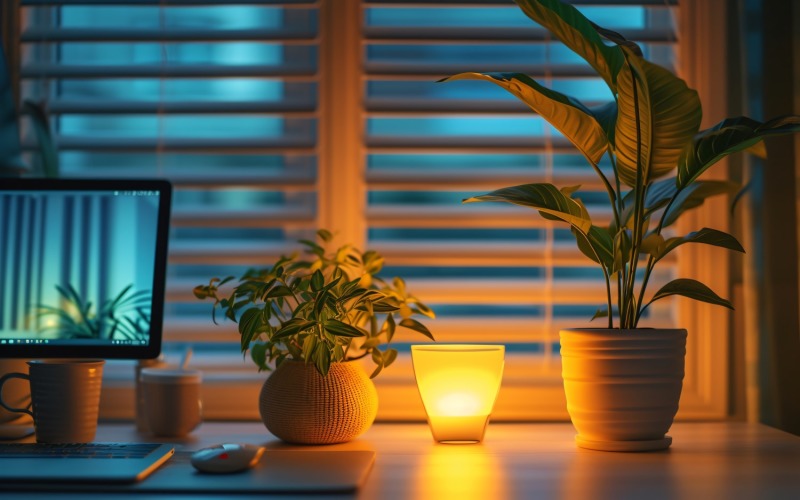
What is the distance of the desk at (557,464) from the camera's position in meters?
0.98

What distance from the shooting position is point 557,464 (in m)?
1.15

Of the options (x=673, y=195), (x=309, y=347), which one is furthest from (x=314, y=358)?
(x=673, y=195)

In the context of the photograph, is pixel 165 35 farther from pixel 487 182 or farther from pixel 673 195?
pixel 673 195

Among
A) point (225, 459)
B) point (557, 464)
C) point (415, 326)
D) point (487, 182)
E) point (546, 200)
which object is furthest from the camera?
point (487, 182)

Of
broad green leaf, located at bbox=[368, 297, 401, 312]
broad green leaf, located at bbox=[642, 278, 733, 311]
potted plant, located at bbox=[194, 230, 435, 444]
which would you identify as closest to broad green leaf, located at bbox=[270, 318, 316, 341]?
potted plant, located at bbox=[194, 230, 435, 444]

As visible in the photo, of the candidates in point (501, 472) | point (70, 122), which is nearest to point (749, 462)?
point (501, 472)

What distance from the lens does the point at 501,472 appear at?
110 cm

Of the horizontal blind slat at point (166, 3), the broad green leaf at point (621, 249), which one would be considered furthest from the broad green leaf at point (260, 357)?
the horizontal blind slat at point (166, 3)

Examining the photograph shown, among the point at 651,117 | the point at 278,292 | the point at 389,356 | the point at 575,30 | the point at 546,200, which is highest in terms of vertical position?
the point at 575,30

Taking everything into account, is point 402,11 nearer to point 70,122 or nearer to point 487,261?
point 487,261

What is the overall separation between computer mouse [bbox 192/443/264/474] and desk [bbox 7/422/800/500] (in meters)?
0.08

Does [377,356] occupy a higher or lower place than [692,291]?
lower

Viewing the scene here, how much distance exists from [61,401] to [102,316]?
0.15 meters

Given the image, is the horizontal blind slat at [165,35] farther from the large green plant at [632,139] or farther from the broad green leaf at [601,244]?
the broad green leaf at [601,244]
